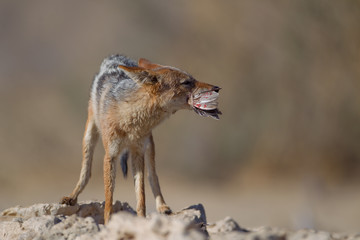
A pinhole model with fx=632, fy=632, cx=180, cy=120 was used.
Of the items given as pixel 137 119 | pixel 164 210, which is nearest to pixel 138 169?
pixel 164 210

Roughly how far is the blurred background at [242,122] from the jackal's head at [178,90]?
10850 mm

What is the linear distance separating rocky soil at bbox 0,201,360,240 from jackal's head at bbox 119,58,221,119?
1.30 m

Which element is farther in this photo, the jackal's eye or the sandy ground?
the sandy ground

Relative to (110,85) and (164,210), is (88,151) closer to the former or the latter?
(110,85)

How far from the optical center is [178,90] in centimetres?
787

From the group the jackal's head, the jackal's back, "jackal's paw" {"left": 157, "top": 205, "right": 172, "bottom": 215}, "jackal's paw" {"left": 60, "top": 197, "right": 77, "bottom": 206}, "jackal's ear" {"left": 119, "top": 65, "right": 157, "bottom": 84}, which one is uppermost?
the jackal's back

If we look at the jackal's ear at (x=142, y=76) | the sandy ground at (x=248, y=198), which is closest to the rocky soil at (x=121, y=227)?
the jackal's ear at (x=142, y=76)

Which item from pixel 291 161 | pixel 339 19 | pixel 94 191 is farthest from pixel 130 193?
pixel 339 19

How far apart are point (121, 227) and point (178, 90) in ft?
10.6

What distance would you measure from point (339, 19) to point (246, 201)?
6915mm

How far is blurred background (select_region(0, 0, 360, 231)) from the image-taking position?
21422 mm

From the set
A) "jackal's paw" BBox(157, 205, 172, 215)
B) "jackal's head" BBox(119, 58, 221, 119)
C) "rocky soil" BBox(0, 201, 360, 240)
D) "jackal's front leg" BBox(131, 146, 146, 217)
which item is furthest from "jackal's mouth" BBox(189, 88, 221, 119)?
"jackal's paw" BBox(157, 205, 172, 215)

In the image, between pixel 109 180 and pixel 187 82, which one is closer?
pixel 187 82

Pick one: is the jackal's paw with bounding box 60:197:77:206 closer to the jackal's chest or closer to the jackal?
the jackal
